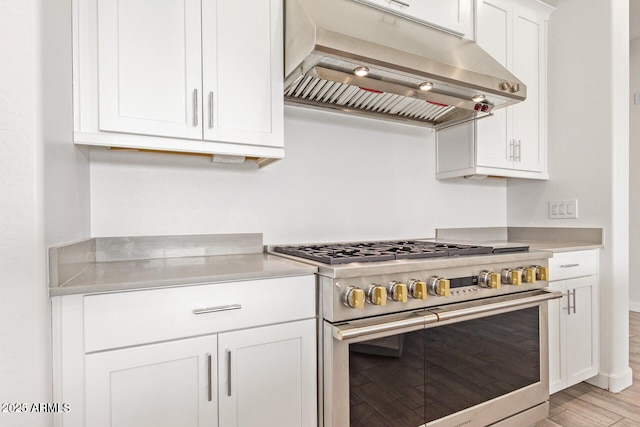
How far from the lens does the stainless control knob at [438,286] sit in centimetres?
136

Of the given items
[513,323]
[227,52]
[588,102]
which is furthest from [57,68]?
[588,102]

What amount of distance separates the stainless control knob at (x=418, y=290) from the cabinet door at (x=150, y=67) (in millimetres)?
1031

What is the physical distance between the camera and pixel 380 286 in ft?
4.09

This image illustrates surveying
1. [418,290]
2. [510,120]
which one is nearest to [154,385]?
[418,290]

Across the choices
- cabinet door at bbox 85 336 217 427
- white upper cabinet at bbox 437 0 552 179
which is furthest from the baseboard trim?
cabinet door at bbox 85 336 217 427

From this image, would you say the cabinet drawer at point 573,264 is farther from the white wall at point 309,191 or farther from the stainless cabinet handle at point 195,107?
the stainless cabinet handle at point 195,107

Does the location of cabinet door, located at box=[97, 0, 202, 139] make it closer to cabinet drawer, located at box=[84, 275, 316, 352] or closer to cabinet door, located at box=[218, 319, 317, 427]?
cabinet drawer, located at box=[84, 275, 316, 352]

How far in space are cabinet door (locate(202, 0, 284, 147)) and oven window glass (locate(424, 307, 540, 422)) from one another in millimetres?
1119

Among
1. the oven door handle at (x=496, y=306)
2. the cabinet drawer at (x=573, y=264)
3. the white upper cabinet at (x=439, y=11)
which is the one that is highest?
the white upper cabinet at (x=439, y=11)

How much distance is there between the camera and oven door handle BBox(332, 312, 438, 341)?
3.83 feet

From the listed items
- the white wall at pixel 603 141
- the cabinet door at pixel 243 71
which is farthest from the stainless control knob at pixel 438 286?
the white wall at pixel 603 141

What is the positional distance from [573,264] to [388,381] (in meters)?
1.46

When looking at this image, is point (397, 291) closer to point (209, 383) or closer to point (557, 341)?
point (209, 383)

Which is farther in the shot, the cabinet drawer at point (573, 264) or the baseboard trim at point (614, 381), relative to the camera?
the baseboard trim at point (614, 381)
